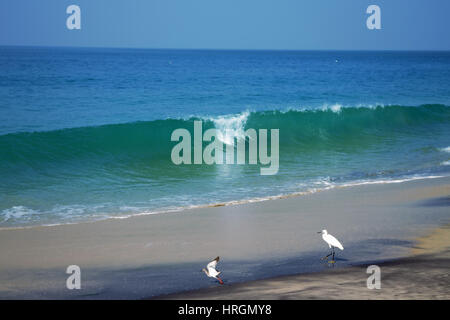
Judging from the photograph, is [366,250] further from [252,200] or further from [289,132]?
[289,132]

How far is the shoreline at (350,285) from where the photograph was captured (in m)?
5.18

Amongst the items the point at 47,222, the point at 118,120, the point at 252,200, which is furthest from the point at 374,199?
the point at 118,120

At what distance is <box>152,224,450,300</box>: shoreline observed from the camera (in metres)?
5.18

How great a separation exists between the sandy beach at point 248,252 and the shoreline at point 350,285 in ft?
0.03

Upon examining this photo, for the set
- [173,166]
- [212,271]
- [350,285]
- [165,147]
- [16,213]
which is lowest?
[350,285]

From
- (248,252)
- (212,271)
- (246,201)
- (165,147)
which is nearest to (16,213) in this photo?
(246,201)

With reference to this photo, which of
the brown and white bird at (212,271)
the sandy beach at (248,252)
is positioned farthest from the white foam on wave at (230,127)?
the brown and white bird at (212,271)

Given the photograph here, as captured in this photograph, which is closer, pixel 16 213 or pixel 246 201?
pixel 16 213

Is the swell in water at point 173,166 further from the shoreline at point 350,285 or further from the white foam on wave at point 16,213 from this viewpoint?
the shoreline at point 350,285

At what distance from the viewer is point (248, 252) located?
707 centimetres

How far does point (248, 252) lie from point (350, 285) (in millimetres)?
1862

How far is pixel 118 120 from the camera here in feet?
71.7

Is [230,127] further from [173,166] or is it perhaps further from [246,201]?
[246,201]

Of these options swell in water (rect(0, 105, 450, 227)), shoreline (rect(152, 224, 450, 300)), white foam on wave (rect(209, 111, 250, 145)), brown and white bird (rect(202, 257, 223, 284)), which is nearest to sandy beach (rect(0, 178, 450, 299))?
shoreline (rect(152, 224, 450, 300))
